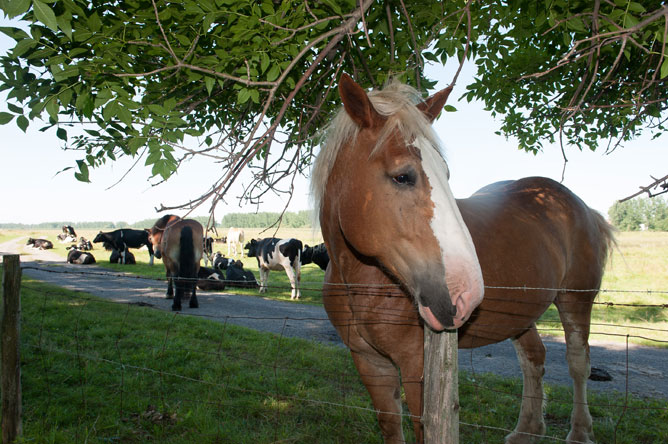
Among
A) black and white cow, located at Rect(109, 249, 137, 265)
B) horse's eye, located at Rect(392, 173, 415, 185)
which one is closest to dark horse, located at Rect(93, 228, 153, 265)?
black and white cow, located at Rect(109, 249, 137, 265)

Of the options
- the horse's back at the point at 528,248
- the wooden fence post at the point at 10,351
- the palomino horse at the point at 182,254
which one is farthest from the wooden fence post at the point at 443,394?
the palomino horse at the point at 182,254

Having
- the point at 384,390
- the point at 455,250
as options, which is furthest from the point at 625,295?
the point at 455,250

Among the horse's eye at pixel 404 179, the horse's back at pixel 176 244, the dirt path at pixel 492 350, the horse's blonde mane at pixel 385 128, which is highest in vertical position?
the horse's blonde mane at pixel 385 128

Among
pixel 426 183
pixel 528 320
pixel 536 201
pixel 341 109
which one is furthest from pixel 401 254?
pixel 536 201

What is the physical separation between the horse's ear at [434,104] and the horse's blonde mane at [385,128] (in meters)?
0.05

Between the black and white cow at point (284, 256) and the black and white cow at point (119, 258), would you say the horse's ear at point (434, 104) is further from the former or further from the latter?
the black and white cow at point (119, 258)

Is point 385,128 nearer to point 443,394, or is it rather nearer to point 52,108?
point 443,394

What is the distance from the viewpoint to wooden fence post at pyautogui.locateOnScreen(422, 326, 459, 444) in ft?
5.28

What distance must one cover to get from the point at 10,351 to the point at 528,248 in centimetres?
404

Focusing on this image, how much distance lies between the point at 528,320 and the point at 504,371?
2638 mm

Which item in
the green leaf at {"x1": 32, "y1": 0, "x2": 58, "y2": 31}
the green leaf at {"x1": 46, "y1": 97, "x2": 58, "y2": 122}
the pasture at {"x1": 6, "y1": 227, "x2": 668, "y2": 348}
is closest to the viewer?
the green leaf at {"x1": 32, "y1": 0, "x2": 58, "y2": 31}

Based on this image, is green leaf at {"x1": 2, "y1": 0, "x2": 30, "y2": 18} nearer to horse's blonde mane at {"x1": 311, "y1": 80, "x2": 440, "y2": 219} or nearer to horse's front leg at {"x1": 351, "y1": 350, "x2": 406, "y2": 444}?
horse's blonde mane at {"x1": 311, "y1": 80, "x2": 440, "y2": 219}

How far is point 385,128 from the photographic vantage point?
71.5 inches

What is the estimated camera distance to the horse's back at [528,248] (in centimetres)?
264
